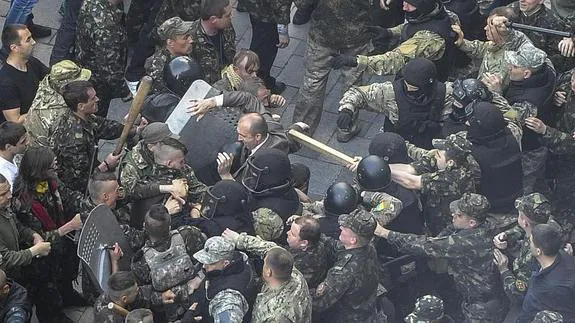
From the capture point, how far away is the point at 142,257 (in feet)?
23.8

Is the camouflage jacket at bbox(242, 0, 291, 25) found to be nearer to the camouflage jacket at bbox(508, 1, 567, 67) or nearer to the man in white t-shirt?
the camouflage jacket at bbox(508, 1, 567, 67)

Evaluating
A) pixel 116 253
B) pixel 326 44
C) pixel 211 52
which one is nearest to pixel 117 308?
pixel 116 253

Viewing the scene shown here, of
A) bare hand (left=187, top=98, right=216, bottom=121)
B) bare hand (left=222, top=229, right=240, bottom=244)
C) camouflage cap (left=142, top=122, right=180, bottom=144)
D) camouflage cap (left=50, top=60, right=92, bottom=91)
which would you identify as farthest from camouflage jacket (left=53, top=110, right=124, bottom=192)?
bare hand (left=222, top=229, right=240, bottom=244)

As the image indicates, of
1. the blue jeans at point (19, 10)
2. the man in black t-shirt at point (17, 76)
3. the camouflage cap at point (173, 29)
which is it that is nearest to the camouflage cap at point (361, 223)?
the camouflage cap at point (173, 29)

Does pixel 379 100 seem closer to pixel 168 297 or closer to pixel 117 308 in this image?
pixel 168 297

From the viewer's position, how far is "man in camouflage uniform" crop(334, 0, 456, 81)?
9.34 meters

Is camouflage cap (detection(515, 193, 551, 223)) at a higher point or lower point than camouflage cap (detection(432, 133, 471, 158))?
lower

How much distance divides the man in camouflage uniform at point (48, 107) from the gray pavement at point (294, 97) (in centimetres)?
166

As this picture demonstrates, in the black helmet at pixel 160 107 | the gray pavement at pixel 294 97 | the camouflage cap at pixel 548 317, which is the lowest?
the gray pavement at pixel 294 97

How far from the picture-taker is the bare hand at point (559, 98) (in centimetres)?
922

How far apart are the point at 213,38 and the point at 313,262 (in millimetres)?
2922

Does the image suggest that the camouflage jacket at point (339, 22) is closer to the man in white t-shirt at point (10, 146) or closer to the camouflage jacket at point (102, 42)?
the camouflage jacket at point (102, 42)

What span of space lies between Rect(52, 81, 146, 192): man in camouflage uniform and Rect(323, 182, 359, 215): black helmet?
1.87 m

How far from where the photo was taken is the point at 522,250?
799 centimetres
